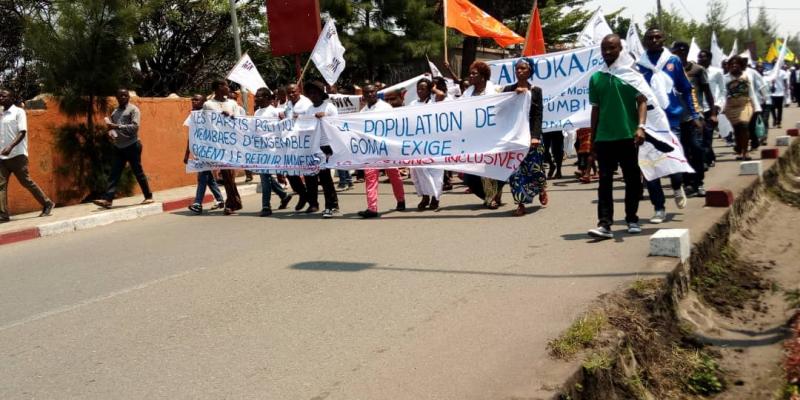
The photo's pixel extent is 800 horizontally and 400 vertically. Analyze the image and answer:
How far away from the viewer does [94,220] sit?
11.7m

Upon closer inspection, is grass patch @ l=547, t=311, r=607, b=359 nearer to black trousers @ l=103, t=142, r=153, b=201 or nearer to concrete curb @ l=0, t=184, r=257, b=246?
concrete curb @ l=0, t=184, r=257, b=246

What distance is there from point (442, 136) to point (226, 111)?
373 cm

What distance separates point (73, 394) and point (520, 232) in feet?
16.5

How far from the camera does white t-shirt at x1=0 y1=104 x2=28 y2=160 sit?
11641 mm

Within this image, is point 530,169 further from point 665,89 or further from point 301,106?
point 301,106

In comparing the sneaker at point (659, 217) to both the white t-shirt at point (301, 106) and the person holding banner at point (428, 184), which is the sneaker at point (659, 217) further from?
the white t-shirt at point (301, 106)

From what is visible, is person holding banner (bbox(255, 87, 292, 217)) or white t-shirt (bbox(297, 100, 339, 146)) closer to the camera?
white t-shirt (bbox(297, 100, 339, 146))

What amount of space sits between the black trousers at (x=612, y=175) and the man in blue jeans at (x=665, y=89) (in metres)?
0.35

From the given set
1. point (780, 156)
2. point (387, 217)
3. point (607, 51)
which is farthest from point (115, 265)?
point (780, 156)

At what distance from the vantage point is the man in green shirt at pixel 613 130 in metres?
7.32

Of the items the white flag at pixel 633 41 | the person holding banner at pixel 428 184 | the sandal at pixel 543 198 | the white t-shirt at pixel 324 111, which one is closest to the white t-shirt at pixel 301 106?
the white t-shirt at pixel 324 111

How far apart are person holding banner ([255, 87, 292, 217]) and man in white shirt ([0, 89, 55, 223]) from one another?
3447 mm

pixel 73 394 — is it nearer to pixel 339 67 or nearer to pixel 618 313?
pixel 618 313

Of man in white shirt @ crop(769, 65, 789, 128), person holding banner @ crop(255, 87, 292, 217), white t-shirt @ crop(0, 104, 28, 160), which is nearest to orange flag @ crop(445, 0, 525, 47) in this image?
person holding banner @ crop(255, 87, 292, 217)
